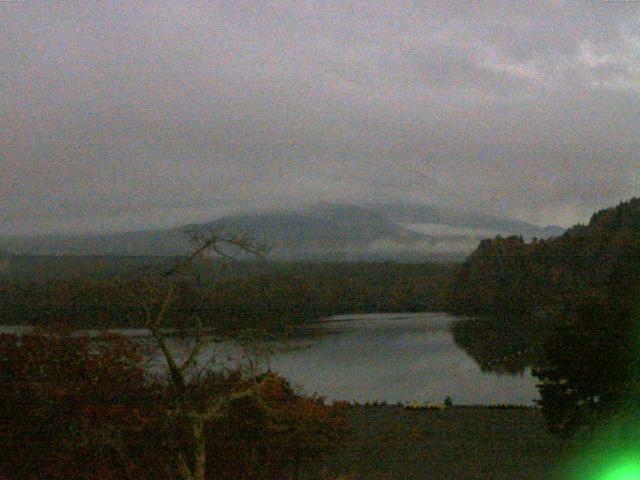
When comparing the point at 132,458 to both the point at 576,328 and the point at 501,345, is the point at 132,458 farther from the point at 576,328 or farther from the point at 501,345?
the point at 501,345

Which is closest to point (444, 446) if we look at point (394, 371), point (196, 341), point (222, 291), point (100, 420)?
point (222, 291)

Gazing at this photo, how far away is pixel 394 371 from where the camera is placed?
2858cm

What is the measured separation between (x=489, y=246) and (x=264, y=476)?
54.2m

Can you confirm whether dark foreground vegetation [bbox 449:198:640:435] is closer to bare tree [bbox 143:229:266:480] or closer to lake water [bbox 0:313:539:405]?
lake water [bbox 0:313:539:405]

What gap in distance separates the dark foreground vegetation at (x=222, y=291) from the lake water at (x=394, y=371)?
84.5 inches

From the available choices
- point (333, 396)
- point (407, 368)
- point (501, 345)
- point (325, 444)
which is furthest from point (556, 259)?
point (325, 444)

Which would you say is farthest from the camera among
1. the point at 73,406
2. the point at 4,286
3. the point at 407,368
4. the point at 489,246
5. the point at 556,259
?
the point at 489,246

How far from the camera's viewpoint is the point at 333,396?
21.3m

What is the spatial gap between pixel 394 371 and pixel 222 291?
1740cm

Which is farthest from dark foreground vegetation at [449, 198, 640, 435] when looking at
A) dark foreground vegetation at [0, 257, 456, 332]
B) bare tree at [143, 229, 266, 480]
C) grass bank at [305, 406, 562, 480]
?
bare tree at [143, 229, 266, 480]

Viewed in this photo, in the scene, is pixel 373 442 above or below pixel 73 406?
below

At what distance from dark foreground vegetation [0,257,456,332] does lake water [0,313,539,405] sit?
2147mm

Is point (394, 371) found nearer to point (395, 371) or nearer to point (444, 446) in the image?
point (395, 371)

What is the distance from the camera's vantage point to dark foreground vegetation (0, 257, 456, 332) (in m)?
6.39
